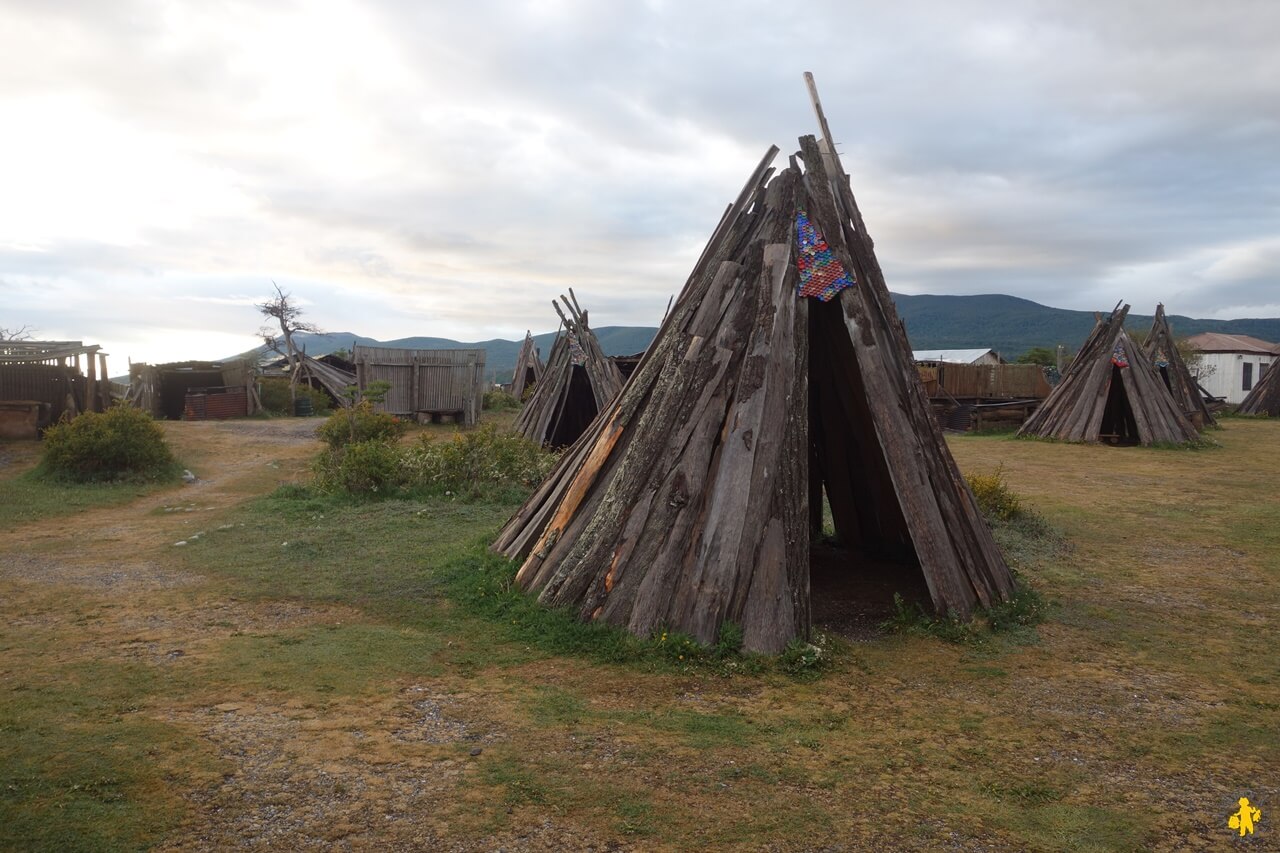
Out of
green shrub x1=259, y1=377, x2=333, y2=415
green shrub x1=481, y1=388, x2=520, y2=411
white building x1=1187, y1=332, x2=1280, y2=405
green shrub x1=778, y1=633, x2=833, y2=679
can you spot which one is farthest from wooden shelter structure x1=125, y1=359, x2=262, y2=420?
white building x1=1187, y1=332, x2=1280, y2=405

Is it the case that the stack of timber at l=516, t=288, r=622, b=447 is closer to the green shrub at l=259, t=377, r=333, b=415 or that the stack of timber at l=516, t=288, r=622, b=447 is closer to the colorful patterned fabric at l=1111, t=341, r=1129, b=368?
the colorful patterned fabric at l=1111, t=341, r=1129, b=368

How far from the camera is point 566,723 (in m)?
4.48

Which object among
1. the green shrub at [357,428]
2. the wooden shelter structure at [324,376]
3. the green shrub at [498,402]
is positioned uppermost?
the wooden shelter structure at [324,376]

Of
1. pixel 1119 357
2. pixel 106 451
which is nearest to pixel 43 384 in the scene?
pixel 106 451

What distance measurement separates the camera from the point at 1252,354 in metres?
38.9

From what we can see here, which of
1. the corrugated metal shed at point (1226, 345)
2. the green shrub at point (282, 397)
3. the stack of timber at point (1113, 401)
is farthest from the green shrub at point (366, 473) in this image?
the corrugated metal shed at point (1226, 345)

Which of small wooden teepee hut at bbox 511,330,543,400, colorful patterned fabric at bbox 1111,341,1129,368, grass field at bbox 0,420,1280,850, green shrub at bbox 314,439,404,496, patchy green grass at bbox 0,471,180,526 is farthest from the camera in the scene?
small wooden teepee hut at bbox 511,330,543,400

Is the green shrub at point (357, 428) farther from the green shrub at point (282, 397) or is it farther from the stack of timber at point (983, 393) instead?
the stack of timber at point (983, 393)

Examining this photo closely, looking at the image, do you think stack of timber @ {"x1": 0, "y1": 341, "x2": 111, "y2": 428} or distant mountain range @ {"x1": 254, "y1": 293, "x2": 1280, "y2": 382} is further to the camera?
distant mountain range @ {"x1": 254, "y1": 293, "x2": 1280, "y2": 382}

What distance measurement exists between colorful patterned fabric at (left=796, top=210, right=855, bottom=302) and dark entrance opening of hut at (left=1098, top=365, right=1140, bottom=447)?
15806mm

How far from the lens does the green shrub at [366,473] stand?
445 inches

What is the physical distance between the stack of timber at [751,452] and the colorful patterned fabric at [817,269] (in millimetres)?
12

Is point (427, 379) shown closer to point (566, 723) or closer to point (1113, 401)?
point (1113, 401)

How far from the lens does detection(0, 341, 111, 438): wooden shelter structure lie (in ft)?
53.2
